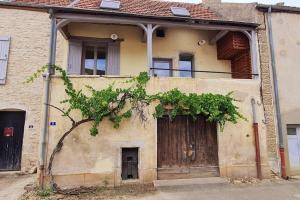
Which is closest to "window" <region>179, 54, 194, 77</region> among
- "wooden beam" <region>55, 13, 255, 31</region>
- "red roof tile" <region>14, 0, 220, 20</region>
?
"red roof tile" <region>14, 0, 220, 20</region>

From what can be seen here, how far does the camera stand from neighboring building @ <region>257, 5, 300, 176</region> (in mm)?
8406

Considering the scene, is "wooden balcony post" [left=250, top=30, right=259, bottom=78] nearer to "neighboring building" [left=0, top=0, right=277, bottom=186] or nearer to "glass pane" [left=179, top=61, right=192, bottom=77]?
"neighboring building" [left=0, top=0, right=277, bottom=186]

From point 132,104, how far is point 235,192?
3.74 m

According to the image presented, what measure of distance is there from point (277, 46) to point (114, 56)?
6.04 metres

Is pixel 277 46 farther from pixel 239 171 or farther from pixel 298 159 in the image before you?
pixel 239 171

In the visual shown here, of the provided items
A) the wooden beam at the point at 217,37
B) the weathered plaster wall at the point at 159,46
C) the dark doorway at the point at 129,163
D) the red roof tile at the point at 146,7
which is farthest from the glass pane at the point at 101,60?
the wooden beam at the point at 217,37

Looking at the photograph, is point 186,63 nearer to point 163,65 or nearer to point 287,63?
point 163,65

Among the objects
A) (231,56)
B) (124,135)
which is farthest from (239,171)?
(231,56)

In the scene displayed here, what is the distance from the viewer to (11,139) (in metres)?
9.30

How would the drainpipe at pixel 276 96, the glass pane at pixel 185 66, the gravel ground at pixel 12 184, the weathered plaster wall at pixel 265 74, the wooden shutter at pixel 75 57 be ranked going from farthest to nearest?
the glass pane at pixel 185 66 → the wooden shutter at pixel 75 57 → the weathered plaster wall at pixel 265 74 → the drainpipe at pixel 276 96 → the gravel ground at pixel 12 184

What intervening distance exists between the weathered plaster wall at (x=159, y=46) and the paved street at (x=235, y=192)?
4.54 meters

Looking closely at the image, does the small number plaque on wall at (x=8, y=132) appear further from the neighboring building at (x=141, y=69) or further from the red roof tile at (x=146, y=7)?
the red roof tile at (x=146, y=7)

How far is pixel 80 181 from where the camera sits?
→ 6.73 meters

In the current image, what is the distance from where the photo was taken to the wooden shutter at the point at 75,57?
8.76 meters
